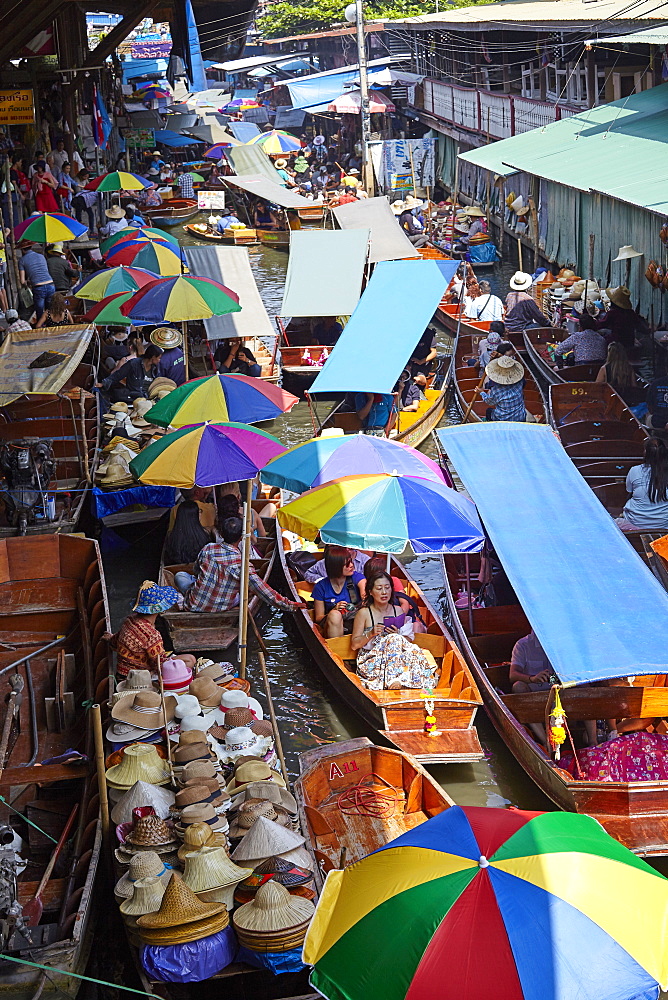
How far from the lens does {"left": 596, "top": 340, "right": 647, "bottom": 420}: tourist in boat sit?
45.2ft

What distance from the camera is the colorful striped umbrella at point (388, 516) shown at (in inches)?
318

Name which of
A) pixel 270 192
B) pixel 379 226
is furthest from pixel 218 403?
pixel 270 192

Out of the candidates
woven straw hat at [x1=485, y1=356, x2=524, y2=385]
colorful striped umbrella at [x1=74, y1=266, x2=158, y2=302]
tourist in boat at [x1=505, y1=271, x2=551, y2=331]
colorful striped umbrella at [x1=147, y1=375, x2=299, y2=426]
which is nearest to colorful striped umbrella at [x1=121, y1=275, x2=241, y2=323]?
colorful striped umbrella at [x1=74, y1=266, x2=158, y2=302]

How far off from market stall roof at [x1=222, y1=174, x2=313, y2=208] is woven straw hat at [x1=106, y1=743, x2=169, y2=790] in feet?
72.7

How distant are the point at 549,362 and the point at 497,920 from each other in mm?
12308

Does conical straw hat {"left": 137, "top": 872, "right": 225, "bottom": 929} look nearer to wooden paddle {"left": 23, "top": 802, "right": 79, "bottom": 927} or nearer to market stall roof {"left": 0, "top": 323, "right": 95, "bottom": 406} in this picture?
wooden paddle {"left": 23, "top": 802, "right": 79, "bottom": 927}

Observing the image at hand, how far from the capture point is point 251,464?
359 inches

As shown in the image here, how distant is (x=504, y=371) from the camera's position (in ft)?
43.9

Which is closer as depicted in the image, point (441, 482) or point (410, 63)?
point (441, 482)

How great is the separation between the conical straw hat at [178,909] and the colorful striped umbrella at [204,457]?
4.16 metres

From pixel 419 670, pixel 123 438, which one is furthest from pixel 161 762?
pixel 123 438

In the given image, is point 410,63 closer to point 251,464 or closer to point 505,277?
point 505,277

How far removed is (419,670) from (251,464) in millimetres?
2241

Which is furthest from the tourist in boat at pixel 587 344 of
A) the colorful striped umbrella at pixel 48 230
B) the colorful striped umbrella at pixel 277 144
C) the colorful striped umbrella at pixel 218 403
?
the colorful striped umbrella at pixel 277 144
